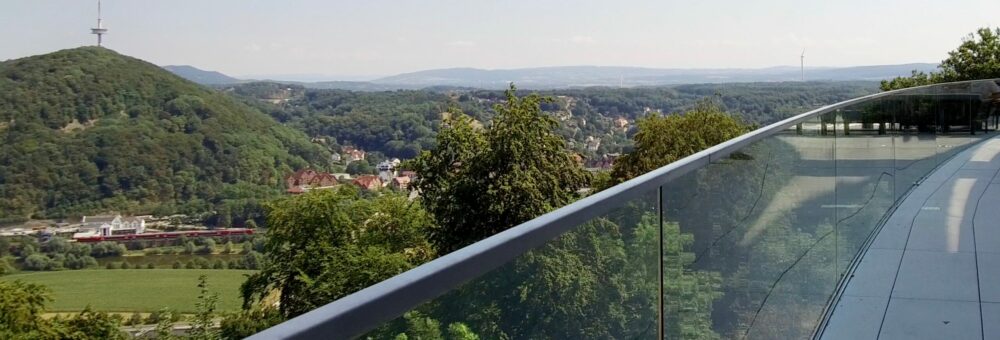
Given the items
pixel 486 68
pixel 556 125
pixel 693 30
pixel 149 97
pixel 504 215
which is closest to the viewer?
pixel 504 215

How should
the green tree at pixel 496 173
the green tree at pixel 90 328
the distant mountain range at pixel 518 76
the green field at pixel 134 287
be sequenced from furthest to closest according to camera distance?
1. the distant mountain range at pixel 518 76
2. the green field at pixel 134 287
3. the green tree at pixel 90 328
4. the green tree at pixel 496 173

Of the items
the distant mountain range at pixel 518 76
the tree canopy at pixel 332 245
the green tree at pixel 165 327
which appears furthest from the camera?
the distant mountain range at pixel 518 76

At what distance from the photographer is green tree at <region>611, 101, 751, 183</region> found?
33906mm

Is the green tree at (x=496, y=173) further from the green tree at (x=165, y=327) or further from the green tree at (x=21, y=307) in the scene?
the green tree at (x=21, y=307)

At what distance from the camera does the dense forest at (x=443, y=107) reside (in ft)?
198

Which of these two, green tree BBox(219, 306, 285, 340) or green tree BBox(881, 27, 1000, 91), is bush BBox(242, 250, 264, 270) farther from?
green tree BBox(881, 27, 1000, 91)

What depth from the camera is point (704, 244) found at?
2492 mm

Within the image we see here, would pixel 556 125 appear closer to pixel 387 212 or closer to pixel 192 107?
pixel 387 212

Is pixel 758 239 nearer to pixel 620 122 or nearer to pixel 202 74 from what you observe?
pixel 620 122

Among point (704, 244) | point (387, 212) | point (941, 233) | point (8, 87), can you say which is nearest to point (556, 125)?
point (387, 212)

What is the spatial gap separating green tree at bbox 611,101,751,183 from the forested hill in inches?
2061

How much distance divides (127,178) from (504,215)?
64.6m

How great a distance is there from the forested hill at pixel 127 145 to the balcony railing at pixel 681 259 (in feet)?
261

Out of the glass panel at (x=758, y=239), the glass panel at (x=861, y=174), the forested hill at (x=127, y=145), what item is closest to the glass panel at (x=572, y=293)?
the glass panel at (x=758, y=239)
